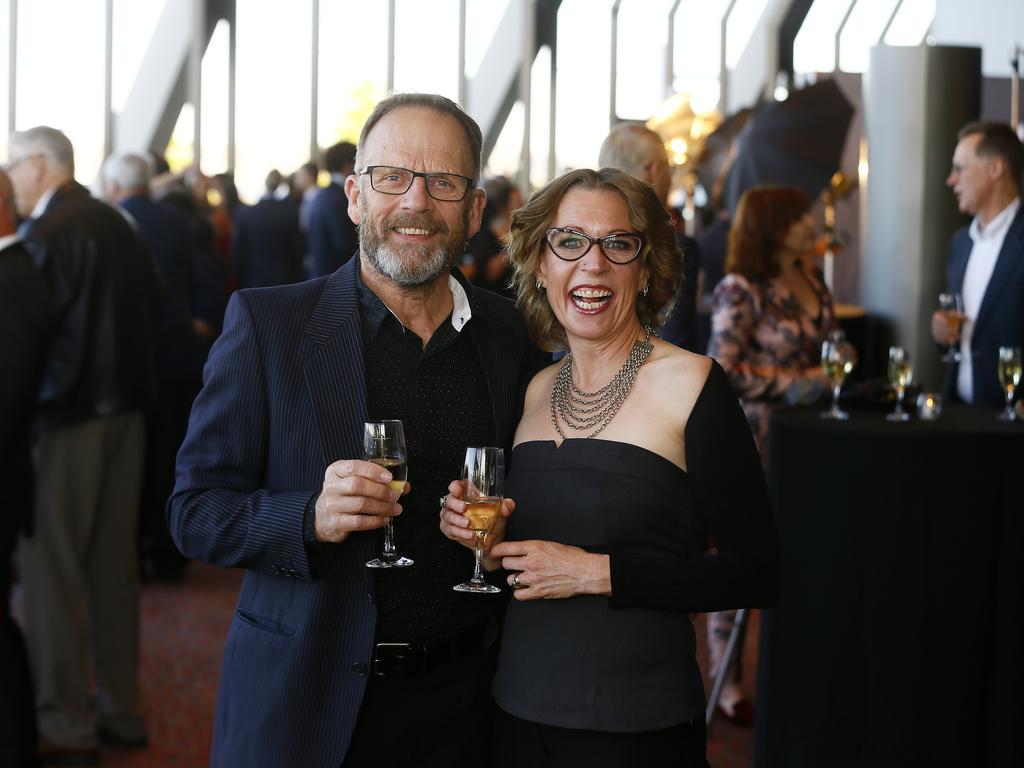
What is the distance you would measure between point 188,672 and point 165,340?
1.74 meters

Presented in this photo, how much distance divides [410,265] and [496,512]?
17.2 inches

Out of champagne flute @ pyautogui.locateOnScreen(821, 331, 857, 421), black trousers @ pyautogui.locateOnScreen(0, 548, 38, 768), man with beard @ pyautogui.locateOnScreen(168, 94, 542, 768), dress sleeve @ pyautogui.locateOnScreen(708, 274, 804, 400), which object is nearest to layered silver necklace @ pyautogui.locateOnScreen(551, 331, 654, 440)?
man with beard @ pyautogui.locateOnScreen(168, 94, 542, 768)

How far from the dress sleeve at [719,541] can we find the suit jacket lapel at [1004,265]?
3012 mm

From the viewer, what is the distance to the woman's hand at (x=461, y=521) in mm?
1889

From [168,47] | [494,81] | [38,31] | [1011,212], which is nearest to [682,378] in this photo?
[1011,212]

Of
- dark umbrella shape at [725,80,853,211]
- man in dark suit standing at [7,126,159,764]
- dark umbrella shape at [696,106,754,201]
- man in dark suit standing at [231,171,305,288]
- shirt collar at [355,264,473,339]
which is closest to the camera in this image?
shirt collar at [355,264,473,339]

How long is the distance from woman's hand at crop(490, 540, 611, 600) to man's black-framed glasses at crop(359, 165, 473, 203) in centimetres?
59

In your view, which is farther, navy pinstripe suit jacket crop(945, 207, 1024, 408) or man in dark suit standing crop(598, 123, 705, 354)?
navy pinstripe suit jacket crop(945, 207, 1024, 408)

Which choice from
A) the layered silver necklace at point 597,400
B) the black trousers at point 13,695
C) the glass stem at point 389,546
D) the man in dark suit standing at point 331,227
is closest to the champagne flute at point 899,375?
the layered silver necklace at point 597,400

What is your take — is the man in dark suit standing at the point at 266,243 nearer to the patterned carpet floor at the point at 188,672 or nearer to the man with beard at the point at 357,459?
the patterned carpet floor at the point at 188,672

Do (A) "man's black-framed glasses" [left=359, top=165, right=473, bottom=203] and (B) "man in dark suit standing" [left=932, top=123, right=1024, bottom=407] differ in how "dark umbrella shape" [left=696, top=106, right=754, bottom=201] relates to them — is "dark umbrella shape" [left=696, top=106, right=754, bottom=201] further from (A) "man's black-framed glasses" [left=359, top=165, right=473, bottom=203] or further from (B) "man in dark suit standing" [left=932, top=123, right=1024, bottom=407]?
(A) "man's black-framed glasses" [left=359, top=165, right=473, bottom=203]

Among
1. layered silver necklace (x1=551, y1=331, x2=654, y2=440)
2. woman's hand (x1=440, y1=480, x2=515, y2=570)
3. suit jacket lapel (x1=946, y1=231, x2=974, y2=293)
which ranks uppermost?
suit jacket lapel (x1=946, y1=231, x2=974, y2=293)

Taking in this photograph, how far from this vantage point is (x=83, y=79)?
11.4 metres

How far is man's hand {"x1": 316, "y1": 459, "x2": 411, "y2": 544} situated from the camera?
1.77 metres
